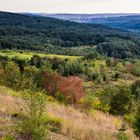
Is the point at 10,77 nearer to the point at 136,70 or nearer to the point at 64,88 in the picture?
the point at 64,88

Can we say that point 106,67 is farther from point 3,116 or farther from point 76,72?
point 3,116

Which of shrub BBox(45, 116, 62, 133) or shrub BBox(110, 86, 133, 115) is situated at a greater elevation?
shrub BBox(45, 116, 62, 133)

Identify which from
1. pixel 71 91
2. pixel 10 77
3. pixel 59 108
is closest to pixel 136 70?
pixel 10 77

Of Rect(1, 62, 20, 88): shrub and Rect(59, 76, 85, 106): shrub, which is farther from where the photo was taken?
Rect(1, 62, 20, 88): shrub

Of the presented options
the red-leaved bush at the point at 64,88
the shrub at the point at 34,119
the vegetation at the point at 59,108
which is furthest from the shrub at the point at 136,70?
the shrub at the point at 34,119

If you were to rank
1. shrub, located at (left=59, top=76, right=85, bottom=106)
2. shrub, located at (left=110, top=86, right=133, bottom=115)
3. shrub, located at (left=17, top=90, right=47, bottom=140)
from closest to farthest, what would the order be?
1. shrub, located at (left=17, top=90, right=47, bottom=140)
2. shrub, located at (left=59, top=76, right=85, bottom=106)
3. shrub, located at (left=110, top=86, right=133, bottom=115)

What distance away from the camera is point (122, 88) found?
1277 inches

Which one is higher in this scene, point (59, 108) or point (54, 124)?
point (54, 124)

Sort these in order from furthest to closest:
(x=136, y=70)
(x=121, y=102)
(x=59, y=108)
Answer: (x=136, y=70), (x=121, y=102), (x=59, y=108)

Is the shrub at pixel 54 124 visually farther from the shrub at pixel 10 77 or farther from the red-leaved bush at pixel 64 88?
the shrub at pixel 10 77

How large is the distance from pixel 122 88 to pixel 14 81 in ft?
30.5

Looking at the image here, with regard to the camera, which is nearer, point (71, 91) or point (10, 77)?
point (71, 91)

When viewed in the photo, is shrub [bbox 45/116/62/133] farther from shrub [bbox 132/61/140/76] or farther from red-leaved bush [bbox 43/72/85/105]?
shrub [bbox 132/61/140/76]

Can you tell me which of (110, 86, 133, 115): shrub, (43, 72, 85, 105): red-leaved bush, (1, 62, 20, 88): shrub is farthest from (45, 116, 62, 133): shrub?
(1, 62, 20, 88): shrub
